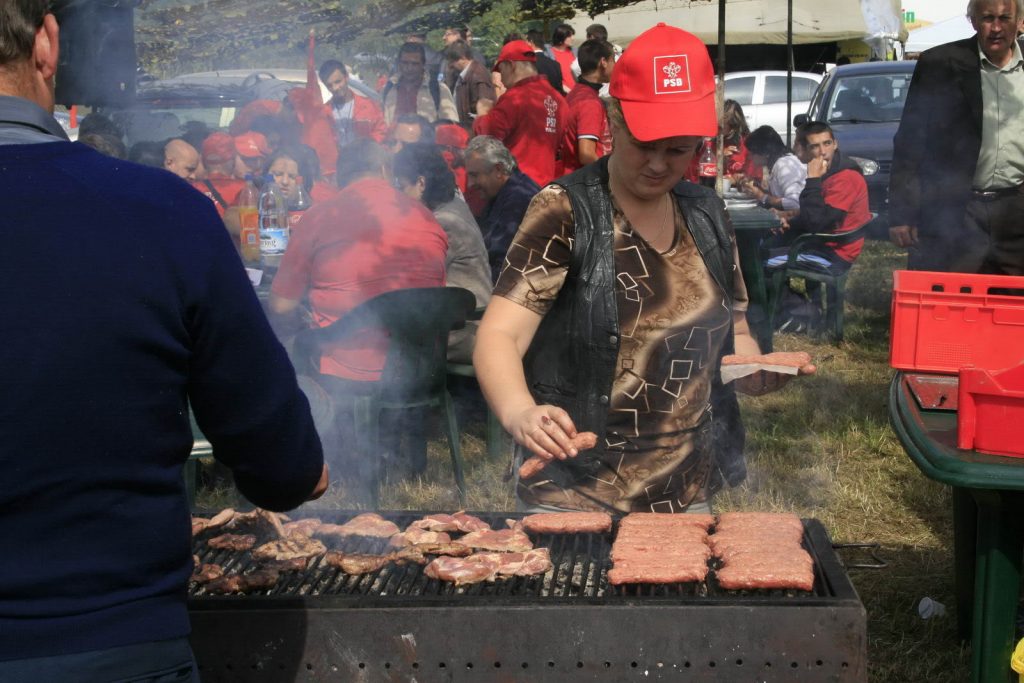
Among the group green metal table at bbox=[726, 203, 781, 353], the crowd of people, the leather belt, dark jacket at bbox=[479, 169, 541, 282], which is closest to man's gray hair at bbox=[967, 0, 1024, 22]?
the leather belt

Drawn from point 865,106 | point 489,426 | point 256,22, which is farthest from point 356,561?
point 865,106

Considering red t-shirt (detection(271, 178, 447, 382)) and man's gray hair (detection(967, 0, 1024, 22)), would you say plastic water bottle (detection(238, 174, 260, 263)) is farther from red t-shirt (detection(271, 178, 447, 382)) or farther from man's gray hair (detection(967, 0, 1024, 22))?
man's gray hair (detection(967, 0, 1024, 22))

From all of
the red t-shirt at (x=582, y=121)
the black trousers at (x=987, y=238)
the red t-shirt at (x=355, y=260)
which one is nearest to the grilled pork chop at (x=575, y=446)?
the red t-shirt at (x=355, y=260)

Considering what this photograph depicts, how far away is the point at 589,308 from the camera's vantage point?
2.66 meters

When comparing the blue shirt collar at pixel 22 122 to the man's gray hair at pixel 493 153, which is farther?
the man's gray hair at pixel 493 153

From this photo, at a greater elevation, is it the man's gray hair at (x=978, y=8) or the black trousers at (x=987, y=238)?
the man's gray hair at (x=978, y=8)

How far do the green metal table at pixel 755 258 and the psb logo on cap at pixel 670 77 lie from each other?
4.43m

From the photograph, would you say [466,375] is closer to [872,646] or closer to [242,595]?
[872,646]

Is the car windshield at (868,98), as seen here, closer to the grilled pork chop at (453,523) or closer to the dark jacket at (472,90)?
the dark jacket at (472,90)

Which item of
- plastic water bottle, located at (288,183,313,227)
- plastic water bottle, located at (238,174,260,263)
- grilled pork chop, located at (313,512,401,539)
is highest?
plastic water bottle, located at (288,183,313,227)

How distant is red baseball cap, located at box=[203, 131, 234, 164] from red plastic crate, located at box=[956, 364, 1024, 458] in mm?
6438

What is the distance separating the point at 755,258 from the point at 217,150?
404 centimetres

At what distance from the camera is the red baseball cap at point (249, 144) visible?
8.09 metres

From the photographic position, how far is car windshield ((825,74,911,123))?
43.0 ft
